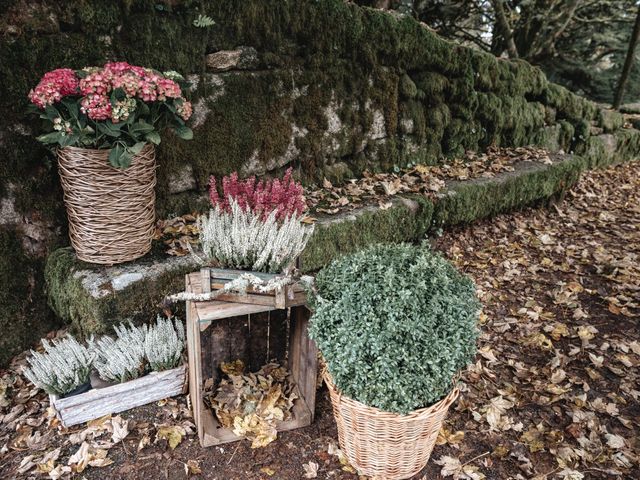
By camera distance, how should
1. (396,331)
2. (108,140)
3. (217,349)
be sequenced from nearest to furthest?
Result: (396,331) → (108,140) → (217,349)

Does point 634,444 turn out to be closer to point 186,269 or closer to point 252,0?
point 186,269

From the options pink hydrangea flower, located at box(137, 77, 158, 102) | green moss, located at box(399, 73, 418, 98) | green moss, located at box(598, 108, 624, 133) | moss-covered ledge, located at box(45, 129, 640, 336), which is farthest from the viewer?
green moss, located at box(598, 108, 624, 133)

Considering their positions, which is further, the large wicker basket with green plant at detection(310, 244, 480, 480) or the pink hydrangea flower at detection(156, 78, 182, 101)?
the pink hydrangea flower at detection(156, 78, 182, 101)

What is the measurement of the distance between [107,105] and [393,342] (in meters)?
1.83

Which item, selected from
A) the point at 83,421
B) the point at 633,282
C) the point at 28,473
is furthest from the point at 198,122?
the point at 633,282

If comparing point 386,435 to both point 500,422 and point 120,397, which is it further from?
point 120,397

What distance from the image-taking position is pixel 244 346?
2.95m

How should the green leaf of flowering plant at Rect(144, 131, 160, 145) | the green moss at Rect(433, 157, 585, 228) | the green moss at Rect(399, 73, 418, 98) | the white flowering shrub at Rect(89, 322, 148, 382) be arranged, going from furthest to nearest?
1. the green moss at Rect(399, 73, 418, 98)
2. the green moss at Rect(433, 157, 585, 228)
3. the white flowering shrub at Rect(89, 322, 148, 382)
4. the green leaf of flowering plant at Rect(144, 131, 160, 145)

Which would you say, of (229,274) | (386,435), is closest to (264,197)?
(229,274)

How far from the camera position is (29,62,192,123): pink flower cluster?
2322 millimetres

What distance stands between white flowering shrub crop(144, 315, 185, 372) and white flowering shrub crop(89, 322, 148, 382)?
52 mm

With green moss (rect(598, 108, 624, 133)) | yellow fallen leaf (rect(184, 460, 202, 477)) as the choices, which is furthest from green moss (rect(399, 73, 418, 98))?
green moss (rect(598, 108, 624, 133))

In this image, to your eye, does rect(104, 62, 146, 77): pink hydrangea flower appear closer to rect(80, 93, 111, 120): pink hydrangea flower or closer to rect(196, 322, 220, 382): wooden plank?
rect(80, 93, 111, 120): pink hydrangea flower

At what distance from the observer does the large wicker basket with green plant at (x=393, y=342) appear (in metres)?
2.06
